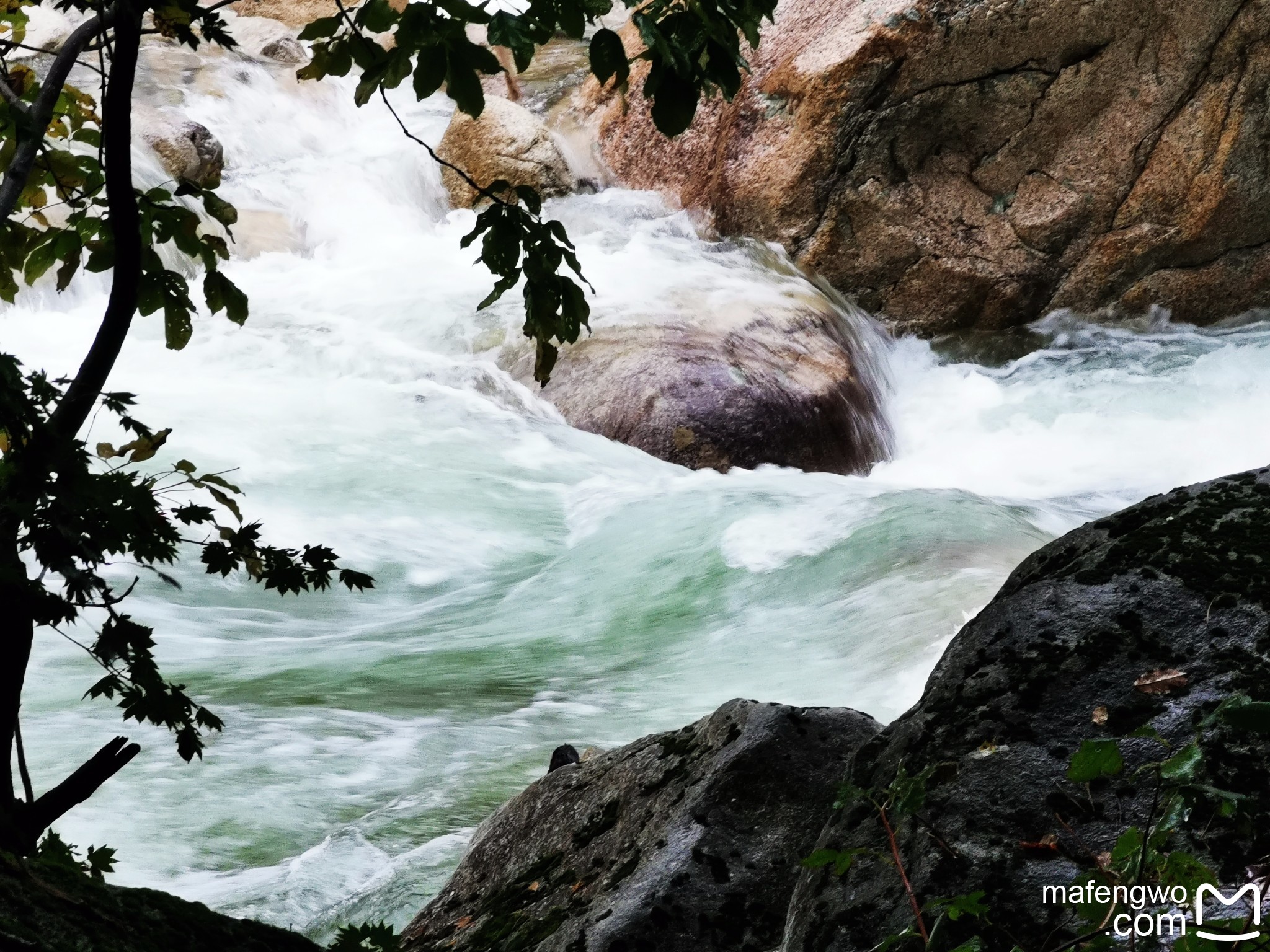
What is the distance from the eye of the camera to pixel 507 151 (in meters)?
13.1

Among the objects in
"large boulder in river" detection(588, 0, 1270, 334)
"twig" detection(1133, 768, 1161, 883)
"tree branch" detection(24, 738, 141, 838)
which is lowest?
"twig" detection(1133, 768, 1161, 883)

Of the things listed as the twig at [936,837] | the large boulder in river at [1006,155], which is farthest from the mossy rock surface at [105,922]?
the large boulder in river at [1006,155]

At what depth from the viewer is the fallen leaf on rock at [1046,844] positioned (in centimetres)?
145

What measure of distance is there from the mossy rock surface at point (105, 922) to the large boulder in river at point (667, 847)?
20.9 inches

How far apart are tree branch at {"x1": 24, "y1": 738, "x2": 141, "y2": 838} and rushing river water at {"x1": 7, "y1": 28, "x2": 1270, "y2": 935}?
204 cm

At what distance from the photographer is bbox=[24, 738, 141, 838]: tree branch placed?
1.39 metres

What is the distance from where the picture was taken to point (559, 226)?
5.96ft

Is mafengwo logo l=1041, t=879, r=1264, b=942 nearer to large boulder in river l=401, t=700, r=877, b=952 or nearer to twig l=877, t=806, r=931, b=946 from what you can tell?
twig l=877, t=806, r=931, b=946

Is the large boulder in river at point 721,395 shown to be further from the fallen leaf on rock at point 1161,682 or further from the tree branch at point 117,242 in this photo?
the tree branch at point 117,242

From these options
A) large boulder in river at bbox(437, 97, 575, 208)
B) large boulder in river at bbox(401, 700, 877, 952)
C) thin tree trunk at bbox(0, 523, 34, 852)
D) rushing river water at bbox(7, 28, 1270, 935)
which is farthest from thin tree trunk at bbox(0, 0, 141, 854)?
large boulder in river at bbox(437, 97, 575, 208)

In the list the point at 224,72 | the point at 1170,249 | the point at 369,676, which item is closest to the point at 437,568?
the point at 369,676

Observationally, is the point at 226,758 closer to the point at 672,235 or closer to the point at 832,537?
the point at 832,537

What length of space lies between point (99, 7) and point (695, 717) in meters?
3.99

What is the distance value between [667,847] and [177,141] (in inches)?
486
